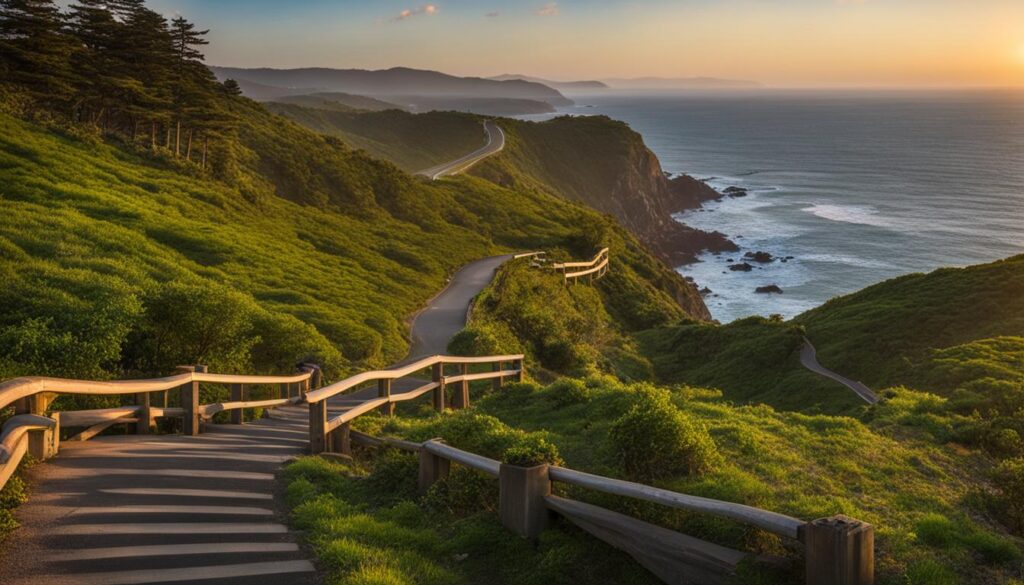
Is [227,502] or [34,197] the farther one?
[34,197]

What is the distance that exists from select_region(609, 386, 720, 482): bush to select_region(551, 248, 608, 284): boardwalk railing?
43.0 meters

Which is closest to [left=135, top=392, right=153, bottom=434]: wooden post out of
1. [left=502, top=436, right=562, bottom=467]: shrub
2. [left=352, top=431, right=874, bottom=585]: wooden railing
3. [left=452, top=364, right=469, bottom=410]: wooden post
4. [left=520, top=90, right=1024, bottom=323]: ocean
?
[left=352, top=431, right=874, bottom=585]: wooden railing

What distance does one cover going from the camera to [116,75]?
156 ft

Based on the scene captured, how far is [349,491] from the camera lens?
9.19 metres

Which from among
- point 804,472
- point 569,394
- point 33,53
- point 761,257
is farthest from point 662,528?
point 761,257

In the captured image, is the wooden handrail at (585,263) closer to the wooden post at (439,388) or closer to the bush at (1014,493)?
the wooden post at (439,388)

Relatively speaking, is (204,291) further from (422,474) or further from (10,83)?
(10,83)

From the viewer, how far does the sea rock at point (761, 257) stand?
91.2 meters

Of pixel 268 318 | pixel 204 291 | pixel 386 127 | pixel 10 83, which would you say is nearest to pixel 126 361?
pixel 204 291

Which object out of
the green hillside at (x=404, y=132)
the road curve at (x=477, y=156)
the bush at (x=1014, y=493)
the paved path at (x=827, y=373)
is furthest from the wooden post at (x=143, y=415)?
the green hillside at (x=404, y=132)

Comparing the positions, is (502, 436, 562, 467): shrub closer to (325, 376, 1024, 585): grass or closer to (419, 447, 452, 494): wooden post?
(325, 376, 1024, 585): grass

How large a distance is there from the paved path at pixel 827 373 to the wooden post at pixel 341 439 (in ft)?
72.3

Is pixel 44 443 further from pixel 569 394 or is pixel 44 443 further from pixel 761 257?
pixel 761 257

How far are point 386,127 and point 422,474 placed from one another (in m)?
122
